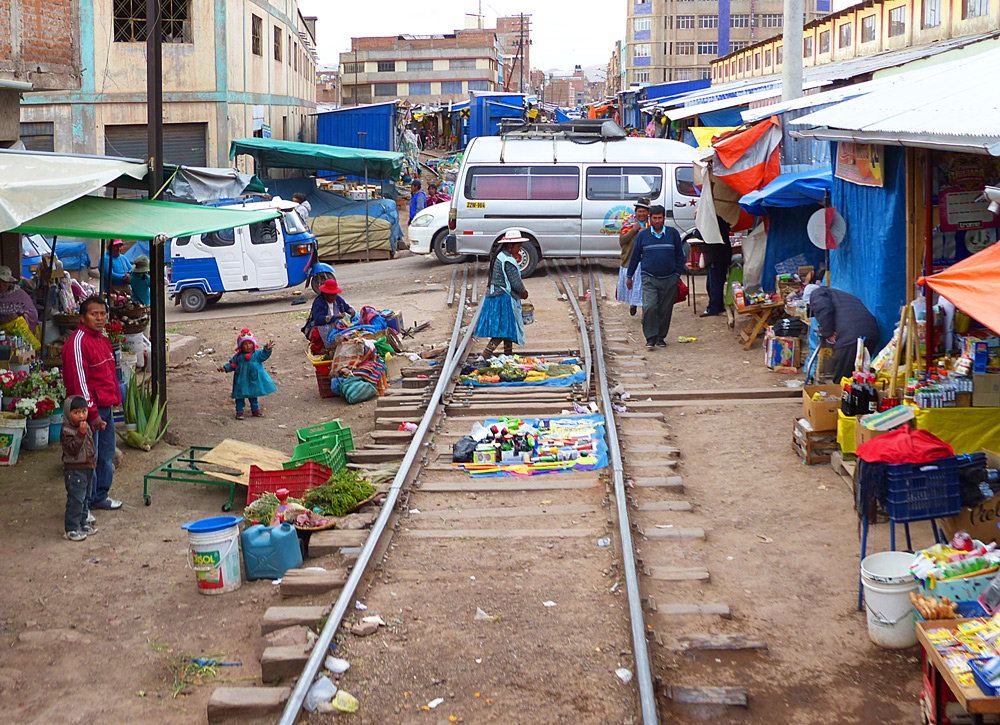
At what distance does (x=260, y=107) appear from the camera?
2930 cm

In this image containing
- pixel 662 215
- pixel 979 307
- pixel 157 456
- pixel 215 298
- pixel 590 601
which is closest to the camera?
pixel 979 307

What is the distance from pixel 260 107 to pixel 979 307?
26.7 m

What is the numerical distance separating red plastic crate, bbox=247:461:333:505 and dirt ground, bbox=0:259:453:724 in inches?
19.1

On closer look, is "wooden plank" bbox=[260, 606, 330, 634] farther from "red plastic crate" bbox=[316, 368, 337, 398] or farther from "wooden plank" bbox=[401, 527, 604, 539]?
"red plastic crate" bbox=[316, 368, 337, 398]

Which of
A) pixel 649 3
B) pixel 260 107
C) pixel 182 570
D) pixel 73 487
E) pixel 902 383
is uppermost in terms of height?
pixel 649 3

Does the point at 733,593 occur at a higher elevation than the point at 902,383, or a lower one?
lower

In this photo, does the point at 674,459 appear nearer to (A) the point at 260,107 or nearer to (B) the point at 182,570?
(B) the point at 182,570

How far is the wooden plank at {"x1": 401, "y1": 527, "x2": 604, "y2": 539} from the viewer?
7.16 m

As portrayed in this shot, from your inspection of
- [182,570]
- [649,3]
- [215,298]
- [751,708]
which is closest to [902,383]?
[751,708]

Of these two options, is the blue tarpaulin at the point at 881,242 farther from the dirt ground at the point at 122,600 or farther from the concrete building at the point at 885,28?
the concrete building at the point at 885,28

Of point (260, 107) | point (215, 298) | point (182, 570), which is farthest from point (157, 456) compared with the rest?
point (260, 107)

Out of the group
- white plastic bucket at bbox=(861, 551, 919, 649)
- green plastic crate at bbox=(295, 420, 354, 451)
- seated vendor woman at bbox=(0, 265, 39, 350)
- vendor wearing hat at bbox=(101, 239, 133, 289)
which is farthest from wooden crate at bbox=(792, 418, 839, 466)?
vendor wearing hat at bbox=(101, 239, 133, 289)

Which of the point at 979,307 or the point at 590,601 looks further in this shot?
the point at 590,601

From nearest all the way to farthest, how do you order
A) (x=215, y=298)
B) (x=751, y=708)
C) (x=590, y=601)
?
(x=751, y=708) → (x=590, y=601) → (x=215, y=298)
